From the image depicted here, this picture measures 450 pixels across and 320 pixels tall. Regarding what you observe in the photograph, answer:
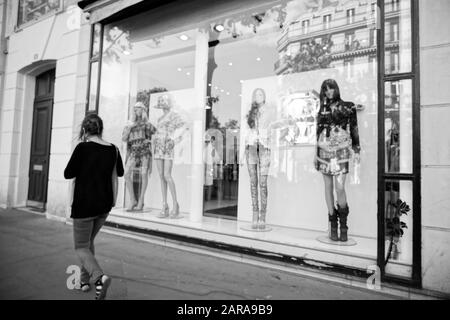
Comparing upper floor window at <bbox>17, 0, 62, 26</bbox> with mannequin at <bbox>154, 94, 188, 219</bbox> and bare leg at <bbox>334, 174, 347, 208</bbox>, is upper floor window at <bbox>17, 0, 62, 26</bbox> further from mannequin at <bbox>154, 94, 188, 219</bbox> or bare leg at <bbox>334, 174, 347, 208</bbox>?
bare leg at <bbox>334, 174, 347, 208</bbox>

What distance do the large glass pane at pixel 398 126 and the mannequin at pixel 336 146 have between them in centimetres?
58

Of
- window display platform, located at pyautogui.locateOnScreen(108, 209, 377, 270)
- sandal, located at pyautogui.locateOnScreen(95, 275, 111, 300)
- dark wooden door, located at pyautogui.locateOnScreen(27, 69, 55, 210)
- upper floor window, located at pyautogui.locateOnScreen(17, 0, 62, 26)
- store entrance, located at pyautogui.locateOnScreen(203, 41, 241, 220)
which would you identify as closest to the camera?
sandal, located at pyautogui.locateOnScreen(95, 275, 111, 300)

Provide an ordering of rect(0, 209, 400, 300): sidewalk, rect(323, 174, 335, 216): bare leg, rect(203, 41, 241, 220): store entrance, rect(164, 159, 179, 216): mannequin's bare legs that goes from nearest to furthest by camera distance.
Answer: rect(0, 209, 400, 300): sidewalk, rect(323, 174, 335, 216): bare leg, rect(164, 159, 179, 216): mannequin's bare legs, rect(203, 41, 241, 220): store entrance

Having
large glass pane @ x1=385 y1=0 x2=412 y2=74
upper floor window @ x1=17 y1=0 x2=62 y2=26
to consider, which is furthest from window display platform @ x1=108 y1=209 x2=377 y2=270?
upper floor window @ x1=17 y1=0 x2=62 y2=26

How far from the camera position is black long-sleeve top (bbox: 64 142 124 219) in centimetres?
242

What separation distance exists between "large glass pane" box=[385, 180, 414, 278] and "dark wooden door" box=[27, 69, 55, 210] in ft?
21.2

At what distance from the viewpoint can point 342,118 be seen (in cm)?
346

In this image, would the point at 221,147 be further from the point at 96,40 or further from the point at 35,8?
the point at 35,8

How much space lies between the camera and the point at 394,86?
2822 millimetres

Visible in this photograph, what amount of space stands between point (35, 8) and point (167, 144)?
4.67 meters

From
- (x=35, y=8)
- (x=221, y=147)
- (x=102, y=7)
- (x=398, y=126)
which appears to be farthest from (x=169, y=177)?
(x=35, y=8)

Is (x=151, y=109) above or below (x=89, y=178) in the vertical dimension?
above

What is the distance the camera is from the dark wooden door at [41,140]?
21.3 ft

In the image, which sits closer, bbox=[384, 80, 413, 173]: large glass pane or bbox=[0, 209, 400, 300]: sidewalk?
bbox=[0, 209, 400, 300]: sidewalk
